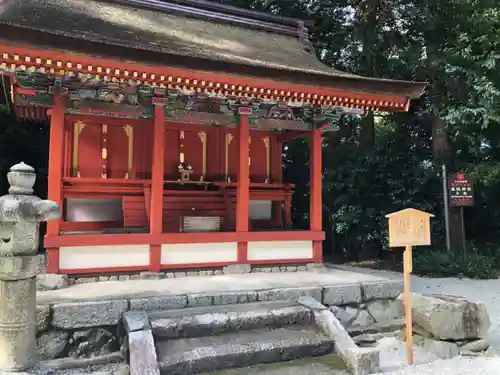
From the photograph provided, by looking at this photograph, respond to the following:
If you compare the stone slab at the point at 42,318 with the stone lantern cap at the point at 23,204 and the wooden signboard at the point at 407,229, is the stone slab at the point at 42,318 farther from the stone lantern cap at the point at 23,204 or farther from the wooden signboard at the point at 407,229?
the wooden signboard at the point at 407,229

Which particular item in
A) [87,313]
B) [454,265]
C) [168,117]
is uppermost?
[168,117]

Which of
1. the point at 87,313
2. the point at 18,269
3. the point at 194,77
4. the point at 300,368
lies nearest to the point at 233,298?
the point at 300,368

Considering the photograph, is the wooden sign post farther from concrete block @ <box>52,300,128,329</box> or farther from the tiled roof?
concrete block @ <box>52,300,128,329</box>

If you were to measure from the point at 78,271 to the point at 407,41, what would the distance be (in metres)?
11.7

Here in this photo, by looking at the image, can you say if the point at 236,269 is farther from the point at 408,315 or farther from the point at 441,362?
the point at 441,362

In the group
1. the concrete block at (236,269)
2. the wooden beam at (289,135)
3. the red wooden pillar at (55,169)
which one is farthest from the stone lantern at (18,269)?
the wooden beam at (289,135)

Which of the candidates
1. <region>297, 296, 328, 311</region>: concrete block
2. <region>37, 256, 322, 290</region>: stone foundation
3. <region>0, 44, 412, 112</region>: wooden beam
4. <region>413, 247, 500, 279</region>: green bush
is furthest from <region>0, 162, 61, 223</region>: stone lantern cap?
<region>413, 247, 500, 279</region>: green bush

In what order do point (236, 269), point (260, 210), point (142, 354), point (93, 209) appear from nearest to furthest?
point (142, 354) → point (236, 269) → point (93, 209) → point (260, 210)

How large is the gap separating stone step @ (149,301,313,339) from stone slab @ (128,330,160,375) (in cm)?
28

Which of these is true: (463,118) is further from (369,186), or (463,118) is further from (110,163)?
(110,163)

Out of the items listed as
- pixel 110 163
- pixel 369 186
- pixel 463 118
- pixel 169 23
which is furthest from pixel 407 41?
pixel 110 163

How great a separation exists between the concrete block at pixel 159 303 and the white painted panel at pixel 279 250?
2224 millimetres

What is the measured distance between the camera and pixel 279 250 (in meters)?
7.12

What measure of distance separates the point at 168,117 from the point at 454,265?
7.96 meters
